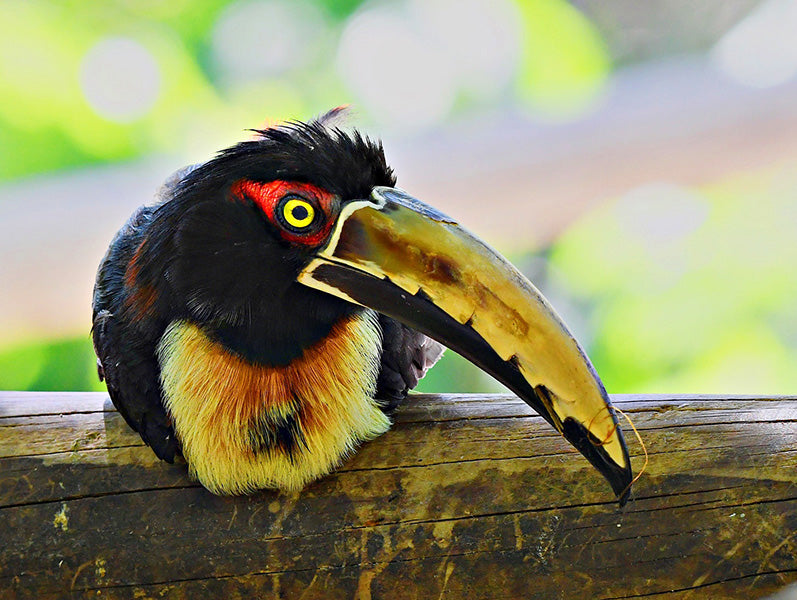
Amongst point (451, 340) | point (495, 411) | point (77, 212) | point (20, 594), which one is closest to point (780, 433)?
point (495, 411)

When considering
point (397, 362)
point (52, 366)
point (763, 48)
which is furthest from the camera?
point (763, 48)

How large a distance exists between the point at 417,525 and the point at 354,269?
20.6 inches

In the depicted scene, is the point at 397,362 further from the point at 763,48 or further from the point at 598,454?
the point at 763,48

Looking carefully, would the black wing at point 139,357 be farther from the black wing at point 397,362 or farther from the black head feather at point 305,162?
the black wing at point 397,362

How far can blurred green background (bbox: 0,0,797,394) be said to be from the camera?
11.0 ft

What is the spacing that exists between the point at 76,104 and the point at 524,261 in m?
1.90

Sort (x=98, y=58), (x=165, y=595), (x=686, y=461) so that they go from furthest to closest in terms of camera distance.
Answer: (x=98, y=58) → (x=686, y=461) → (x=165, y=595)

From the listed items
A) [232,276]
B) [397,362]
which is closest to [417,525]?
[397,362]

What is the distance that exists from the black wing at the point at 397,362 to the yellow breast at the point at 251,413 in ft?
0.47

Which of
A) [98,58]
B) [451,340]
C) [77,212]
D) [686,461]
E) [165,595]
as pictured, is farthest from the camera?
[98,58]

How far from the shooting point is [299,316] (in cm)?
161

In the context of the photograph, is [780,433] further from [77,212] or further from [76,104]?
[76,104]

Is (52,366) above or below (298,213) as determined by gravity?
below

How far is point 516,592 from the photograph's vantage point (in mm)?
1637
